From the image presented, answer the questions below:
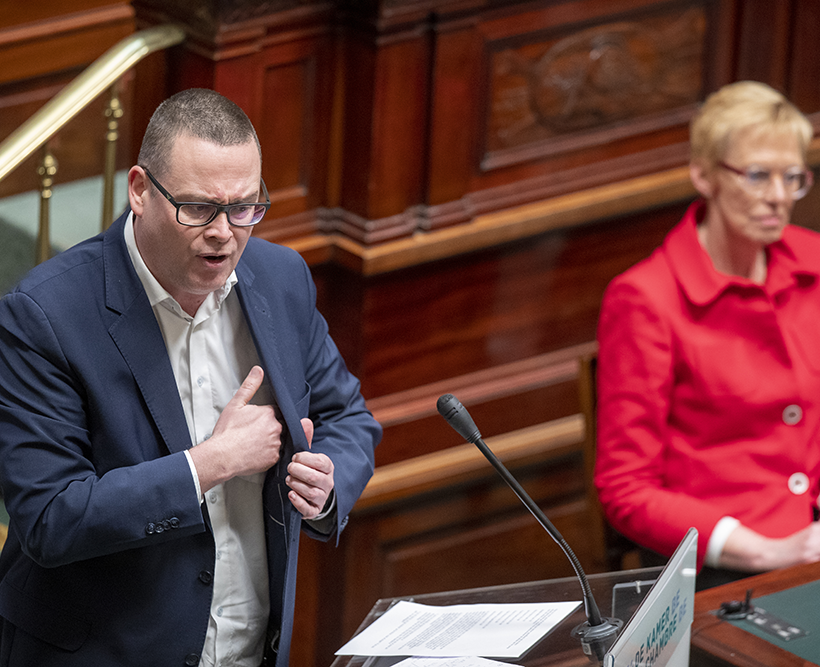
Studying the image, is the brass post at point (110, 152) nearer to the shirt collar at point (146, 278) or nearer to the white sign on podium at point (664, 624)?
the shirt collar at point (146, 278)

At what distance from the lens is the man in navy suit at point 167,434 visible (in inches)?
70.3

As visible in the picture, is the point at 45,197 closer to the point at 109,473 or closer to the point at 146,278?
the point at 146,278

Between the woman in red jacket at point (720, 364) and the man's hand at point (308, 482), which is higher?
the woman in red jacket at point (720, 364)

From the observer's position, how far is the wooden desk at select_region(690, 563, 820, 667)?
203 centimetres

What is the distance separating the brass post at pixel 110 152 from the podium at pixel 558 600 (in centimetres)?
140

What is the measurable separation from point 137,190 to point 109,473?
1.33 ft

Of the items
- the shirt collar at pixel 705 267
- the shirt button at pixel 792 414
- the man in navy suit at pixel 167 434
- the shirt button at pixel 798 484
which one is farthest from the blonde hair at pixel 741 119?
the man in navy suit at pixel 167 434

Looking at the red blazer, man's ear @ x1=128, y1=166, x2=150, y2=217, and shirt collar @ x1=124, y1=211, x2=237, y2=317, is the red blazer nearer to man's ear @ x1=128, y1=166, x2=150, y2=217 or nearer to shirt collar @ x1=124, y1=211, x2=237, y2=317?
shirt collar @ x1=124, y1=211, x2=237, y2=317

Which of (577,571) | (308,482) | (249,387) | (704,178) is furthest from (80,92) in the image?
(577,571)

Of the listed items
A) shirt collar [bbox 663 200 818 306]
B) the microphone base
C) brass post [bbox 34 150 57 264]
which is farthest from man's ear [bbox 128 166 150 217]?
shirt collar [bbox 663 200 818 306]

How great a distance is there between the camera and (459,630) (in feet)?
5.96

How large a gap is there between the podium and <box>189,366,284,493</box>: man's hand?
0.94 ft

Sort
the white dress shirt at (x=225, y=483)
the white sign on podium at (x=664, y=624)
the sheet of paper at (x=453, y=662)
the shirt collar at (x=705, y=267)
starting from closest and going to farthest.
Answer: the white sign on podium at (x=664, y=624) < the sheet of paper at (x=453, y=662) < the white dress shirt at (x=225, y=483) < the shirt collar at (x=705, y=267)

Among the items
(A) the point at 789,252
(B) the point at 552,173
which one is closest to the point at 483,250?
(B) the point at 552,173
